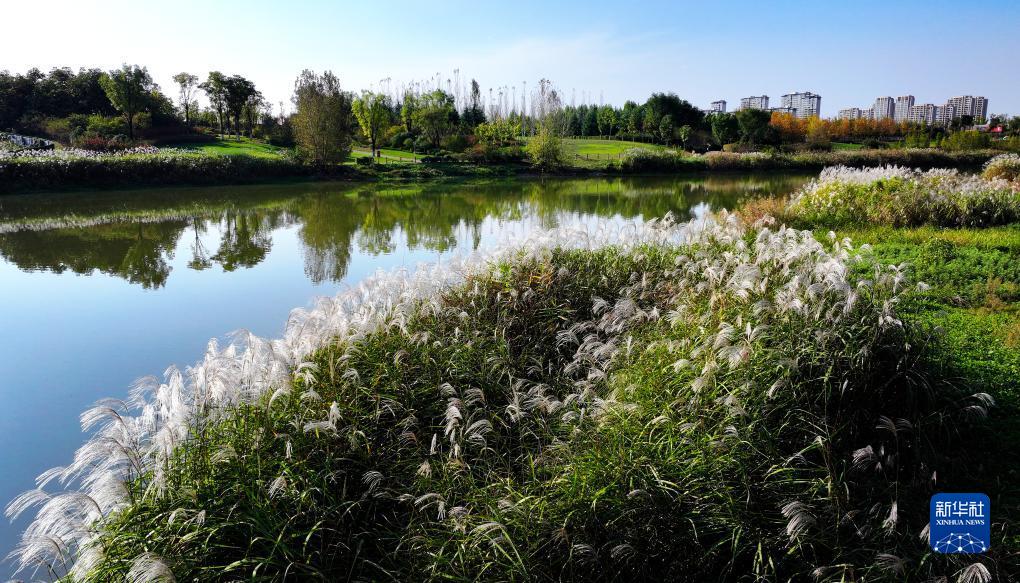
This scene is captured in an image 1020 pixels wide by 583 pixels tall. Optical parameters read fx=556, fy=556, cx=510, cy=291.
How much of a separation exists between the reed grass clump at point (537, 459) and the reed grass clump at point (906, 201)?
7551mm

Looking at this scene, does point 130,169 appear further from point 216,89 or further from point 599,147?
point 599,147

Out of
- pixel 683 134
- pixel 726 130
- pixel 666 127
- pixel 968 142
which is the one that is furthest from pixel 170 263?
pixel 968 142

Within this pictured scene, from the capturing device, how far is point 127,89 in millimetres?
34969

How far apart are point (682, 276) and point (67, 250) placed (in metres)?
13.1

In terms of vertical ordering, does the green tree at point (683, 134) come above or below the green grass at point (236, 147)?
above

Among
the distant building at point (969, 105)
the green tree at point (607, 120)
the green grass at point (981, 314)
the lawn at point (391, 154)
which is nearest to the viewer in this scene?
the green grass at point (981, 314)

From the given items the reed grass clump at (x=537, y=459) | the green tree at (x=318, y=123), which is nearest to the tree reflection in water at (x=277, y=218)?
the green tree at (x=318, y=123)

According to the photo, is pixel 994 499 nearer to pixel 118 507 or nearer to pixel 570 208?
pixel 118 507

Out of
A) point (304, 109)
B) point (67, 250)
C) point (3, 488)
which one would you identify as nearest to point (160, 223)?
point (67, 250)

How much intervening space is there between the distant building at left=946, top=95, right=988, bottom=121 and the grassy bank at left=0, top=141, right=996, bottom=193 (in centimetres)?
8022

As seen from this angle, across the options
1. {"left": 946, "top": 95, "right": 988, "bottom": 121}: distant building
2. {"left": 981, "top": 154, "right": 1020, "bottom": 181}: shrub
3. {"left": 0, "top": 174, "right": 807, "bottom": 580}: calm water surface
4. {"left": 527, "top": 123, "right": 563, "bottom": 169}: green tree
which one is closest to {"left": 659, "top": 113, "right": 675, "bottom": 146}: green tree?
{"left": 527, "top": 123, "right": 563, "bottom": 169}: green tree

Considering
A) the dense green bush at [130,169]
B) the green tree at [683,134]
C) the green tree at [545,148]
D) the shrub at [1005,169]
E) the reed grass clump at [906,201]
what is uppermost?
the green tree at [683,134]

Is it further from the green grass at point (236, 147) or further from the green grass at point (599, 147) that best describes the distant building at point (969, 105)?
the green grass at point (236, 147)

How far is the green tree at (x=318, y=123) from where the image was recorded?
30781 millimetres
